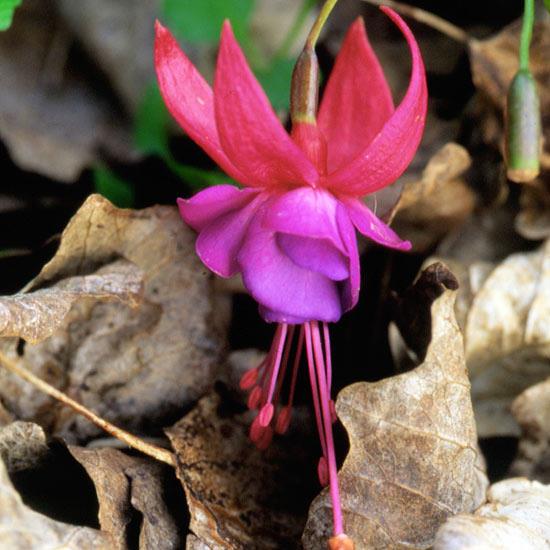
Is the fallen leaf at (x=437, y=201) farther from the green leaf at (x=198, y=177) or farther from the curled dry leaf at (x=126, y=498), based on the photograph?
the curled dry leaf at (x=126, y=498)

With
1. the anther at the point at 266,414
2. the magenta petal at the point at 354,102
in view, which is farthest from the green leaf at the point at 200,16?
the anther at the point at 266,414

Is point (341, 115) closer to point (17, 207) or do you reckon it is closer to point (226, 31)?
point (226, 31)

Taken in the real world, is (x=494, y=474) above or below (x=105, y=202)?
below

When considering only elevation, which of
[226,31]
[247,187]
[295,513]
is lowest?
[295,513]

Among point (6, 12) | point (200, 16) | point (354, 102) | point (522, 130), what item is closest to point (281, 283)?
point (354, 102)

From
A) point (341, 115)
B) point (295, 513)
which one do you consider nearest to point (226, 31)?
point (341, 115)

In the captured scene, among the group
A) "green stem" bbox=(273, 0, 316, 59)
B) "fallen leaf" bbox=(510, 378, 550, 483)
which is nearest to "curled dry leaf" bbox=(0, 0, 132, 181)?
"green stem" bbox=(273, 0, 316, 59)

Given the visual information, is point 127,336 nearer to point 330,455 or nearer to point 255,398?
point 255,398
